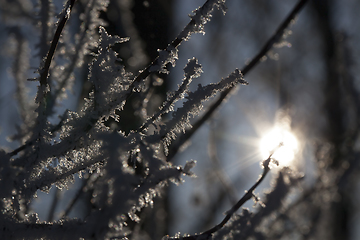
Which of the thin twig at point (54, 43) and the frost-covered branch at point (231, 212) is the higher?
the thin twig at point (54, 43)

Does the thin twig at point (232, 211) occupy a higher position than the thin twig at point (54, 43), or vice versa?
the thin twig at point (54, 43)

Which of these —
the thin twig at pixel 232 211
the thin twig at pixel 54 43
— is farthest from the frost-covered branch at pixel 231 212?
the thin twig at pixel 54 43

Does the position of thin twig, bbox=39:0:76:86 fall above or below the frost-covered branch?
above

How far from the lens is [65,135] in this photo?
2.02 ft

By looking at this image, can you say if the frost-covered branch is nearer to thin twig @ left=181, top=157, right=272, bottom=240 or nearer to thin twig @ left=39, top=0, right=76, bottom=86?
thin twig @ left=181, top=157, right=272, bottom=240

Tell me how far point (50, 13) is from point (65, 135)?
0.44 meters

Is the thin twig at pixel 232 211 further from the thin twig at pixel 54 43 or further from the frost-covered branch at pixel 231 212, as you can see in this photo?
the thin twig at pixel 54 43

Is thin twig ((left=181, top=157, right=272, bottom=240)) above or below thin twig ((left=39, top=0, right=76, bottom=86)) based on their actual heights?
below

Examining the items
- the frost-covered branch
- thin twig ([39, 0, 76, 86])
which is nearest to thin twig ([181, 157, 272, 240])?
the frost-covered branch

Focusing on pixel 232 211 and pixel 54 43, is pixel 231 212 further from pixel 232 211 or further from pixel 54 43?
pixel 54 43

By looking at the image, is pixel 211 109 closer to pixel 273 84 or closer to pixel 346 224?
pixel 273 84

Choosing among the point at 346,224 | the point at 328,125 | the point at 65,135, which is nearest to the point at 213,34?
the point at 328,125

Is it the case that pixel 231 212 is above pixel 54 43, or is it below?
below

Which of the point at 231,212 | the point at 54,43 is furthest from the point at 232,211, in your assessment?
the point at 54,43
